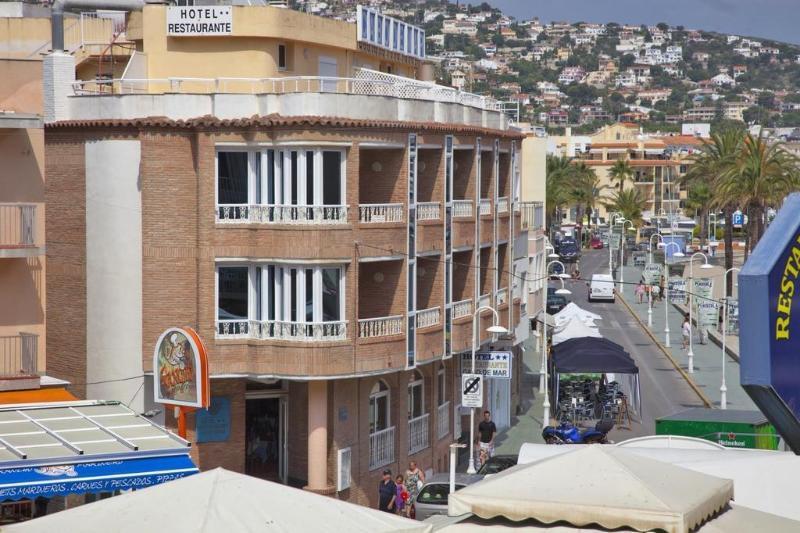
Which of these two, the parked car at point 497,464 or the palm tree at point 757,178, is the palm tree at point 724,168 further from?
the parked car at point 497,464

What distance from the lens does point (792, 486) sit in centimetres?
2066

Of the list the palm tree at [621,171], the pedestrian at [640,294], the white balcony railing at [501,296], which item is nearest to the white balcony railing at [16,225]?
the white balcony railing at [501,296]

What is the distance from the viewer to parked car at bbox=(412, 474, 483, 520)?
30.3 m

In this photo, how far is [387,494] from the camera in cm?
3272

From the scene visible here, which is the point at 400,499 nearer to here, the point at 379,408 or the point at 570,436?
the point at 379,408

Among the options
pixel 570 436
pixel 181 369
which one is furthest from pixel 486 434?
pixel 181 369

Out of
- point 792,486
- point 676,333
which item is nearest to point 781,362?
point 792,486

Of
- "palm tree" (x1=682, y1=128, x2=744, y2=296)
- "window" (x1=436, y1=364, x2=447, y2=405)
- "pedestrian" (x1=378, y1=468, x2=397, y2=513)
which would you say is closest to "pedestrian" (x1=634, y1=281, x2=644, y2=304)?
"palm tree" (x1=682, y1=128, x2=744, y2=296)

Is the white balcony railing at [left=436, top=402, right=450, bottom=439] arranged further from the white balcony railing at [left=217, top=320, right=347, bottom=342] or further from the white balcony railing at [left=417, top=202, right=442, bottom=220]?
the white balcony railing at [left=217, top=320, right=347, bottom=342]

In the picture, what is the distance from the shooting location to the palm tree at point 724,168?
264 feet

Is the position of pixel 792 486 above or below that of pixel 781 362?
below

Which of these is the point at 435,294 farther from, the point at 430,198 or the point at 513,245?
the point at 513,245

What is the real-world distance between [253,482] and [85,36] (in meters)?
29.1

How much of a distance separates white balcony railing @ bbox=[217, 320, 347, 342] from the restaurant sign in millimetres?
2483
